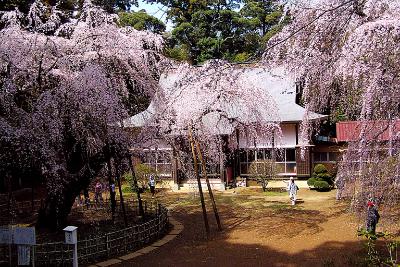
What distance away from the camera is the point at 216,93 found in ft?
41.7

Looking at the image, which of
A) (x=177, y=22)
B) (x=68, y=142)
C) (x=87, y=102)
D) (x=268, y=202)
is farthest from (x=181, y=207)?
(x=177, y=22)

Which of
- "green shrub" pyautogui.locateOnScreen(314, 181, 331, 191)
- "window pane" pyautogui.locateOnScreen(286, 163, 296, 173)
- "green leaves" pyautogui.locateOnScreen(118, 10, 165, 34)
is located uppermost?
"green leaves" pyautogui.locateOnScreen(118, 10, 165, 34)

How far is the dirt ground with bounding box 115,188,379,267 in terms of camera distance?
9578 mm

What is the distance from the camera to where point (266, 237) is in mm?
11758

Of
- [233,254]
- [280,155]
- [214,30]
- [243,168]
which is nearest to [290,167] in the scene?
[280,155]

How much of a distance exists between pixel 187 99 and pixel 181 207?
6576 mm

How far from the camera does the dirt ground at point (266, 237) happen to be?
9578 millimetres

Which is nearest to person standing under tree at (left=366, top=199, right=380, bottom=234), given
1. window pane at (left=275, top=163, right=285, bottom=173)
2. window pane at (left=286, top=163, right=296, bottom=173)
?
window pane at (left=275, top=163, right=285, bottom=173)

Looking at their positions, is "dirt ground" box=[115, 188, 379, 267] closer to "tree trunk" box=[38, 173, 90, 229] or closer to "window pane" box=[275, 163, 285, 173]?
"tree trunk" box=[38, 173, 90, 229]

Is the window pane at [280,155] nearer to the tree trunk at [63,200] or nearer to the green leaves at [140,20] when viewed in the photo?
the tree trunk at [63,200]

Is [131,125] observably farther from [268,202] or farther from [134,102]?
[268,202]

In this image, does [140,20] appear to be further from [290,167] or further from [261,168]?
[261,168]

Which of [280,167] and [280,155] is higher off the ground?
[280,155]

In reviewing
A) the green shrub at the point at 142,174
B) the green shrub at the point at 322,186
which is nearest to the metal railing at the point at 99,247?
the green shrub at the point at 142,174
